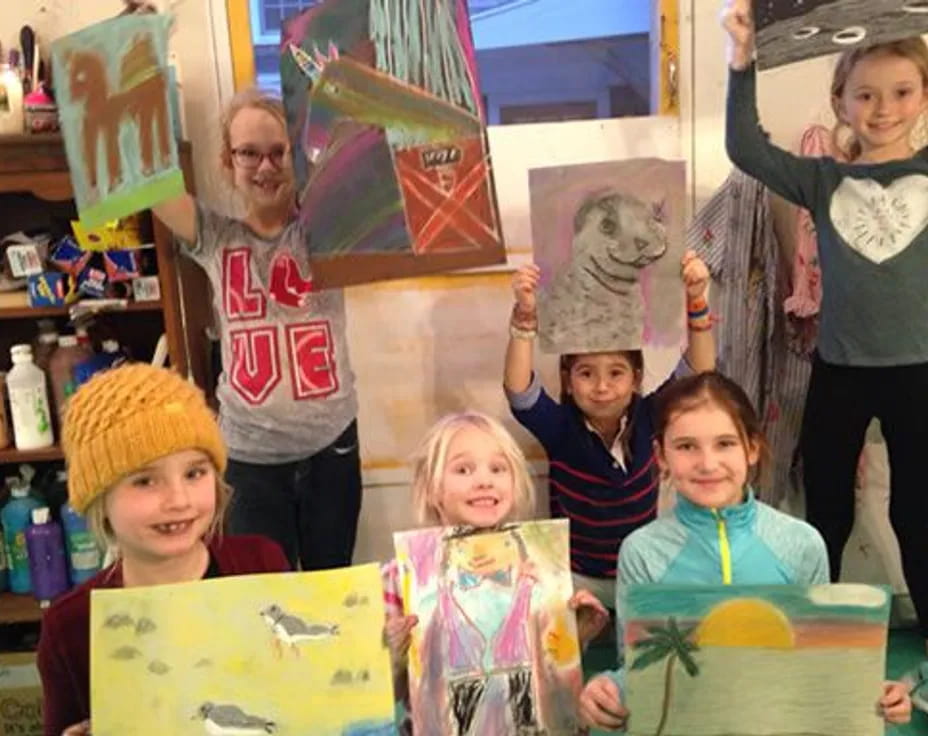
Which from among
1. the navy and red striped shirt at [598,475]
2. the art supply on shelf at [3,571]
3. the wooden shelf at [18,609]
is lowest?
the wooden shelf at [18,609]

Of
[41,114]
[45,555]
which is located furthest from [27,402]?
[41,114]

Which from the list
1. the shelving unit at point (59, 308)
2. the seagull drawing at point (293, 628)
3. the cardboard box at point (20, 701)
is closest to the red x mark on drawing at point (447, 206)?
the shelving unit at point (59, 308)

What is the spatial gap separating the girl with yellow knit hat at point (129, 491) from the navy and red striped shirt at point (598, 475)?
0.91 m

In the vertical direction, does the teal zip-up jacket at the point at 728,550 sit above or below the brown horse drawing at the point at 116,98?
below

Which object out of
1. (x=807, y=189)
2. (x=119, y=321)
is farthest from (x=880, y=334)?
(x=119, y=321)

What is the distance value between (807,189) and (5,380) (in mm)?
1777

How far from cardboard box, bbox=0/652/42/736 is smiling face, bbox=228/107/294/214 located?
119 cm

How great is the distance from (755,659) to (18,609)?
1.73 meters

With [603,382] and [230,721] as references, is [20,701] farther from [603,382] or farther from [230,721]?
[603,382]

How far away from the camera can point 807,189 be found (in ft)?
6.40

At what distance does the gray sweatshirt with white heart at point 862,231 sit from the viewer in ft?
6.16

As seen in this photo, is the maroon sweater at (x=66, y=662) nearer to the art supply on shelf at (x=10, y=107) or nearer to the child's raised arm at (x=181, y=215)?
the child's raised arm at (x=181, y=215)

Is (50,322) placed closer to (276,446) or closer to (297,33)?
(276,446)

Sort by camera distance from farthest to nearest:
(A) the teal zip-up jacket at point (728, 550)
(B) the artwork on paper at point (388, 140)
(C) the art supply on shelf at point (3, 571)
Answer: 1. (C) the art supply on shelf at point (3, 571)
2. (B) the artwork on paper at point (388, 140)
3. (A) the teal zip-up jacket at point (728, 550)
